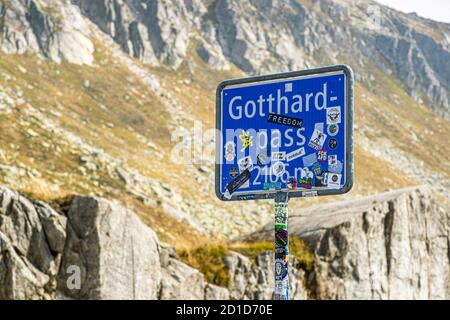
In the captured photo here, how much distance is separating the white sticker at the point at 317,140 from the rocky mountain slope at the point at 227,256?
9.66 meters

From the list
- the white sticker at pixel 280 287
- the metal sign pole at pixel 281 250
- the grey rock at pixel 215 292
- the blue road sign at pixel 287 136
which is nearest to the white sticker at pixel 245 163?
the blue road sign at pixel 287 136

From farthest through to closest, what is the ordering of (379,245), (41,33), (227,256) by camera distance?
1. (41,33)
2. (379,245)
3. (227,256)

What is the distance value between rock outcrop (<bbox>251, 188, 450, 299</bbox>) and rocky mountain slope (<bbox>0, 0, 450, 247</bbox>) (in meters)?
3.53

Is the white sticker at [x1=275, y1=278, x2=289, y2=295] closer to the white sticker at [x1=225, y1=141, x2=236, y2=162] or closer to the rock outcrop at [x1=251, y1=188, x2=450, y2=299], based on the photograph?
the white sticker at [x1=225, y1=141, x2=236, y2=162]

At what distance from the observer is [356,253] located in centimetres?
1788

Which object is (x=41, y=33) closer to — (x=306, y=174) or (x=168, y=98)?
(x=168, y=98)

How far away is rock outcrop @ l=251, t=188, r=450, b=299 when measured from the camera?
1759cm

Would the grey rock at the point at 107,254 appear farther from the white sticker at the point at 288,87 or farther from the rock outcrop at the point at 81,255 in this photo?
the white sticker at the point at 288,87

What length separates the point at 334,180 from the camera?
4301 millimetres

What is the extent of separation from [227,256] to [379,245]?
4.62m

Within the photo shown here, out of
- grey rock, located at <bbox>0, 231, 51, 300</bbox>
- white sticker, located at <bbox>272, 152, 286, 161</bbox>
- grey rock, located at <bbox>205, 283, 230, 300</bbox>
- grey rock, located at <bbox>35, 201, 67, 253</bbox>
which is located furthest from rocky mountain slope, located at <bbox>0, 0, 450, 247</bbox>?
white sticker, located at <bbox>272, 152, 286, 161</bbox>

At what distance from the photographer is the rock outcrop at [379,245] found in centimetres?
1759

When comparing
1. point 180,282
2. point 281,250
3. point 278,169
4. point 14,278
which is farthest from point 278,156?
point 180,282
